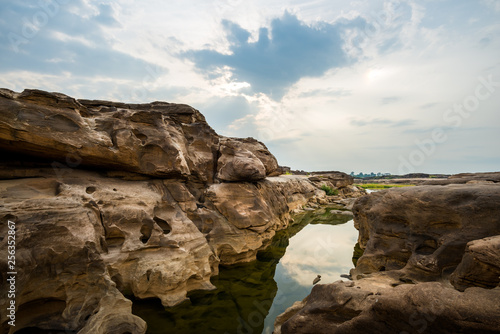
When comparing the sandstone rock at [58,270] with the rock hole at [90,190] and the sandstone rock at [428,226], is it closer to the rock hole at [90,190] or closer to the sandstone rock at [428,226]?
the rock hole at [90,190]

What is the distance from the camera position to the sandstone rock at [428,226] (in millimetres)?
5449

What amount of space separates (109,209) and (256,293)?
5.97 m

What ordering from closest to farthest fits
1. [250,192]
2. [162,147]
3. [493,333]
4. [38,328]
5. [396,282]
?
[493,333]
[38,328]
[396,282]
[162,147]
[250,192]

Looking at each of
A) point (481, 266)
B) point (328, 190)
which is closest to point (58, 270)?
point (481, 266)

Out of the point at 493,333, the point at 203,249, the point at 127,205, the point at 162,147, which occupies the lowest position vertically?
the point at 203,249

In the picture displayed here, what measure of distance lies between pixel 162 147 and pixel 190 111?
3.63 metres

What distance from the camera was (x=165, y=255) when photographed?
7578mm

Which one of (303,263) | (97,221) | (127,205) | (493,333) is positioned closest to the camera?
(493,333)

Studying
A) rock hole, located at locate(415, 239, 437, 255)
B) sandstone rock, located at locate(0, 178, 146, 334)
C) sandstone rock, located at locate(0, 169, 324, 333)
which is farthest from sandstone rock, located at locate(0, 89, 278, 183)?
rock hole, located at locate(415, 239, 437, 255)

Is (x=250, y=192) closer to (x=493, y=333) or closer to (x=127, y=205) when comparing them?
(x=127, y=205)

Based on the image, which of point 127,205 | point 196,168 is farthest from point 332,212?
point 127,205

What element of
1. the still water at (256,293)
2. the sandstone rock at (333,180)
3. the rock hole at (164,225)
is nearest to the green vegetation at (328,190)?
the sandstone rock at (333,180)

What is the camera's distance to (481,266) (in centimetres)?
411

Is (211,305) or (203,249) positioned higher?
(203,249)
